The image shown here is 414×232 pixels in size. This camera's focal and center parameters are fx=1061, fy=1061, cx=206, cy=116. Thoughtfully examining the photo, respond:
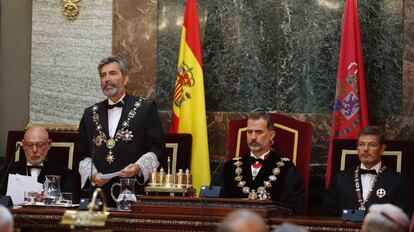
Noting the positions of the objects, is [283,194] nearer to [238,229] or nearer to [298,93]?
[298,93]

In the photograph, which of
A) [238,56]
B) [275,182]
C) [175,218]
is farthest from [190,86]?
[175,218]

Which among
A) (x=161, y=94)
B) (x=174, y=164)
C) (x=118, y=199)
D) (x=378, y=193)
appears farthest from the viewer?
(x=161, y=94)

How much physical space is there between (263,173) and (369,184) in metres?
0.81

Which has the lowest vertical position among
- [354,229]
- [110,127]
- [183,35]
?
[354,229]

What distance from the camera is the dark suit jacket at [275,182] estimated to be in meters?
7.86

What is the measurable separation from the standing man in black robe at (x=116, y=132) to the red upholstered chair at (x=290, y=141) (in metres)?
0.85

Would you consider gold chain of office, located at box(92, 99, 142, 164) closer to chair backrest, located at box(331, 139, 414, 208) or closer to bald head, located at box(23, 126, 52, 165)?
bald head, located at box(23, 126, 52, 165)

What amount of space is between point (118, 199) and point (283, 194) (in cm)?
144

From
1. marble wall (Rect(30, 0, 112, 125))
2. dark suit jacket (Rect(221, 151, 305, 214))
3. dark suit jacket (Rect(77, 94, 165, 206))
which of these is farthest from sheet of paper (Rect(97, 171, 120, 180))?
marble wall (Rect(30, 0, 112, 125))

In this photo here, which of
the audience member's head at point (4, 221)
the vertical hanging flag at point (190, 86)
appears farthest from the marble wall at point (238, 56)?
the audience member's head at point (4, 221)

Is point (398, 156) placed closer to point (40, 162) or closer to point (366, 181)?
point (366, 181)

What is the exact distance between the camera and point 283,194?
7.92 meters

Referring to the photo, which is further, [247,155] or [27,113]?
[27,113]

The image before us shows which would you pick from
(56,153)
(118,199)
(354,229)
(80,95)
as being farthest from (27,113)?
(354,229)
